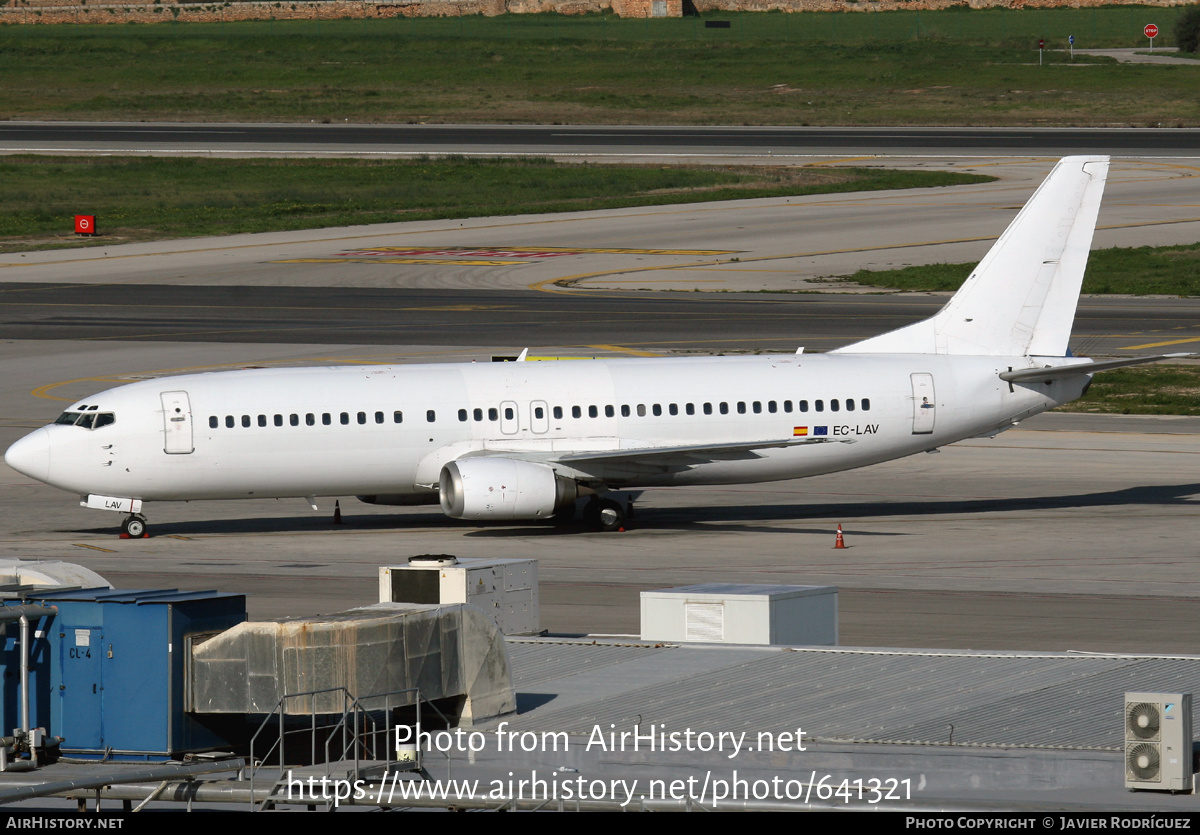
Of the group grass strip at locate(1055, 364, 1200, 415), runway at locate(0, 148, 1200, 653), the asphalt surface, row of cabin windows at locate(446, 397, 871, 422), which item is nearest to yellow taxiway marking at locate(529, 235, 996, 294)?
runway at locate(0, 148, 1200, 653)

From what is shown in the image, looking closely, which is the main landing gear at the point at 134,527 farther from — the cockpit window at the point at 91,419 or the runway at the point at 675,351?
the cockpit window at the point at 91,419

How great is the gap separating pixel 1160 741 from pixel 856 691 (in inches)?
244

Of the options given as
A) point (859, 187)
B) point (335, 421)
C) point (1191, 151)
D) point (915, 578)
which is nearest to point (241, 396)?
point (335, 421)

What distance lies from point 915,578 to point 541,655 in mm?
13979

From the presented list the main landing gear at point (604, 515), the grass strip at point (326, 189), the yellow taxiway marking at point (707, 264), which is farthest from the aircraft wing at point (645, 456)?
the grass strip at point (326, 189)

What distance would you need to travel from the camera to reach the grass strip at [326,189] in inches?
4636

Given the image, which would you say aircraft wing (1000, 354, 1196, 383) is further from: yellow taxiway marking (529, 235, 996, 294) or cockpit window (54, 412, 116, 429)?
yellow taxiway marking (529, 235, 996, 294)

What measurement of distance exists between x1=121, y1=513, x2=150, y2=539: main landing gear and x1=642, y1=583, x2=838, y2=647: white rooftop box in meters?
21.3

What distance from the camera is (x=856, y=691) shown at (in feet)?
80.1

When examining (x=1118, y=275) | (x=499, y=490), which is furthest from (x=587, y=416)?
(x=1118, y=275)

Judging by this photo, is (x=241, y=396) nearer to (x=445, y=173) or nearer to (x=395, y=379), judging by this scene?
(x=395, y=379)

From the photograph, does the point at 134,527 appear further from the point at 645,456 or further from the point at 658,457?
the point at 658,457

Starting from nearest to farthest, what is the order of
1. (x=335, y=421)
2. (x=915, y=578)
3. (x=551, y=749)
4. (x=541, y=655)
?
(x=551, y=749) → (x=541, y=655) → (x=915, y=578) → (x=335, y=421)

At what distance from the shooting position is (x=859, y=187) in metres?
124
